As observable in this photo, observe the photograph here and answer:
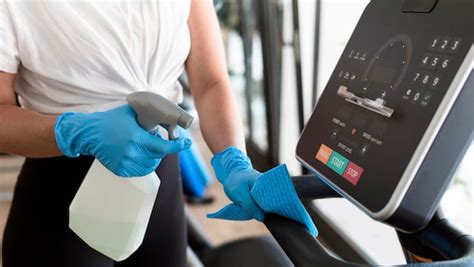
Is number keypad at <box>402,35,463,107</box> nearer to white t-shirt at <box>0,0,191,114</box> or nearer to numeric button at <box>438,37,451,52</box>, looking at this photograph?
numeric button at <box>438,37,451,52</box>

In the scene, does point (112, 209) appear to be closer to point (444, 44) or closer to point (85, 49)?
point (85, 49)

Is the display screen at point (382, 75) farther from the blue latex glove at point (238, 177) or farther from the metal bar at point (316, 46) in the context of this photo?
the metal bar at point (316, 46)

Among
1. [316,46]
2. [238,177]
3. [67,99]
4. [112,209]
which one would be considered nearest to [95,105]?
[67,99]

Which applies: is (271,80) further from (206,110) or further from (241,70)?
(206,110)

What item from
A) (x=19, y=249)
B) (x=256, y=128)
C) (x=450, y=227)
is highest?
(x=450, y=227)

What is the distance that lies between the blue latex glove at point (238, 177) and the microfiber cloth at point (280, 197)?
0.9 inches

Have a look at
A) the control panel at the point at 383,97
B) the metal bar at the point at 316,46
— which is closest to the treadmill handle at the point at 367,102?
the control panel at the point at 383,97

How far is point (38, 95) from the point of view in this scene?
105 cm

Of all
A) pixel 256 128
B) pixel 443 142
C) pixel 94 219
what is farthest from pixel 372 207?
pixel 256 128

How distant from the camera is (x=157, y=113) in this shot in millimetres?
796

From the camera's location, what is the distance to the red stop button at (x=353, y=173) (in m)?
0.66

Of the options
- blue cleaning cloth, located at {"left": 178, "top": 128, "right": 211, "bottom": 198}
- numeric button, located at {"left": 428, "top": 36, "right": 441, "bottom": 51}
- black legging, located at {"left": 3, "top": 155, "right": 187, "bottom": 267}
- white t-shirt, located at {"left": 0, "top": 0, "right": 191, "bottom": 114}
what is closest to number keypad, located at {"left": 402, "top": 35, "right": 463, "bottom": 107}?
numeric button, located at {"left": 428, "top": 36, "right": 441, "bottom": 51}

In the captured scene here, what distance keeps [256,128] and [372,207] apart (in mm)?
3532

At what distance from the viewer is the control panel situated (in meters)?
0.59
